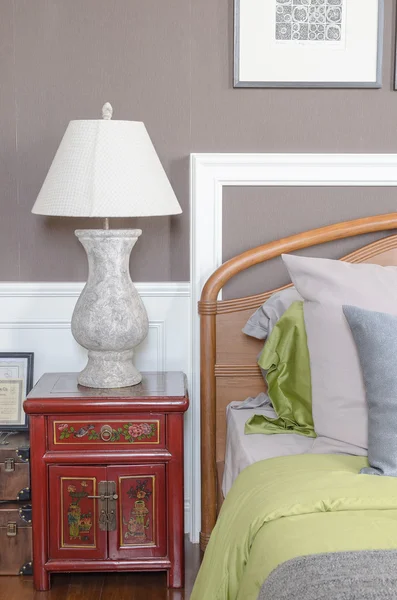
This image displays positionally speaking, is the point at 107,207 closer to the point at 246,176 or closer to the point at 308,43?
the point at 246,176

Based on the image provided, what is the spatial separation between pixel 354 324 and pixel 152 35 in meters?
1.29

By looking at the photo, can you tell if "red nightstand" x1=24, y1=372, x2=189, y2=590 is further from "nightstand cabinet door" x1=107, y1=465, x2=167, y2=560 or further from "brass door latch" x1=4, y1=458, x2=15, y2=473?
"brass door latch" x1=4, y1=458, x2=15, y2=473

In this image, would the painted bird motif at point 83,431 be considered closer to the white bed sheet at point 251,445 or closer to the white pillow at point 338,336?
the white bed sheet at point 251,445

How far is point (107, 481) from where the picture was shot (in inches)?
94.0

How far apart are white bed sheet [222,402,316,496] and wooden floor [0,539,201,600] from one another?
0.36 meters

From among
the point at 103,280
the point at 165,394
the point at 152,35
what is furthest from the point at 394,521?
the point at 152,35

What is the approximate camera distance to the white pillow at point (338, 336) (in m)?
2.00

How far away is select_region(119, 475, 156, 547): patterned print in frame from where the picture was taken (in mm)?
2395

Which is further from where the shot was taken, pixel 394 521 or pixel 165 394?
pixel 165 394

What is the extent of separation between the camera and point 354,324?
196 centimetres

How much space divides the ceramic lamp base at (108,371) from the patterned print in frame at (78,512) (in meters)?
0.29

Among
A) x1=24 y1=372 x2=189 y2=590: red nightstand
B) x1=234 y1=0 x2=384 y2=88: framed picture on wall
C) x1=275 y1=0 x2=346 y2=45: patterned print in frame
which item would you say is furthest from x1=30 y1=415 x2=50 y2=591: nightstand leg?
x1=275 y1=0 x2=346 y2=45: patterned print in frame

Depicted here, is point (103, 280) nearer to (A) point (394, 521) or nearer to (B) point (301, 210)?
(B) point (301, 210)

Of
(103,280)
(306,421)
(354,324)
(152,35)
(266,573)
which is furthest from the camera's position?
(152,35)
